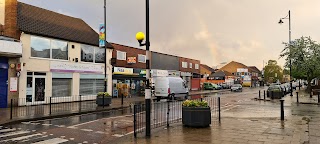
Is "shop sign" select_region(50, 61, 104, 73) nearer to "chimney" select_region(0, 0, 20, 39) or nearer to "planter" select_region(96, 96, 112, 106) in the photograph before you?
"chimney" select_region(0, 0, 20, 39)

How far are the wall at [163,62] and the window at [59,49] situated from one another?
1892 centimetres

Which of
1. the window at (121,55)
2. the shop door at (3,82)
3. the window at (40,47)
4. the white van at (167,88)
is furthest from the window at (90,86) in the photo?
the shop door at (3,82)

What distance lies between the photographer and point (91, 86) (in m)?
25.8

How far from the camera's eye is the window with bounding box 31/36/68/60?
2028 centimetres

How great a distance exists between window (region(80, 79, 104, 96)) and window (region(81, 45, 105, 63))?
210cm

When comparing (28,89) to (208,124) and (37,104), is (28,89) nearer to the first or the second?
(37,104)

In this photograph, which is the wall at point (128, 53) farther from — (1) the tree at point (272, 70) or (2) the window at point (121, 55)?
(1) the tree at point (272, 70)

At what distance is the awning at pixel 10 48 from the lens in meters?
16.8

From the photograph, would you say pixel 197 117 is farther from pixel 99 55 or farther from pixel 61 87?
pixel 99 55

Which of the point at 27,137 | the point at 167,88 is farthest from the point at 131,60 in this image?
the point at 27,137

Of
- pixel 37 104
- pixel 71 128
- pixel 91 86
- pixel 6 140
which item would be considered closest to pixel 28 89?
pixel 37 104

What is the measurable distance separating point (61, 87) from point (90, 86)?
359cm

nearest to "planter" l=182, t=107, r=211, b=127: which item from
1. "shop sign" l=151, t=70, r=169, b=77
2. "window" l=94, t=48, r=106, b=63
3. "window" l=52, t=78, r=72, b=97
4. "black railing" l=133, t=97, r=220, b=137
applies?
"black railing" l=133, t=97, r=220, b=137

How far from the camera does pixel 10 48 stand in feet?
56.3
